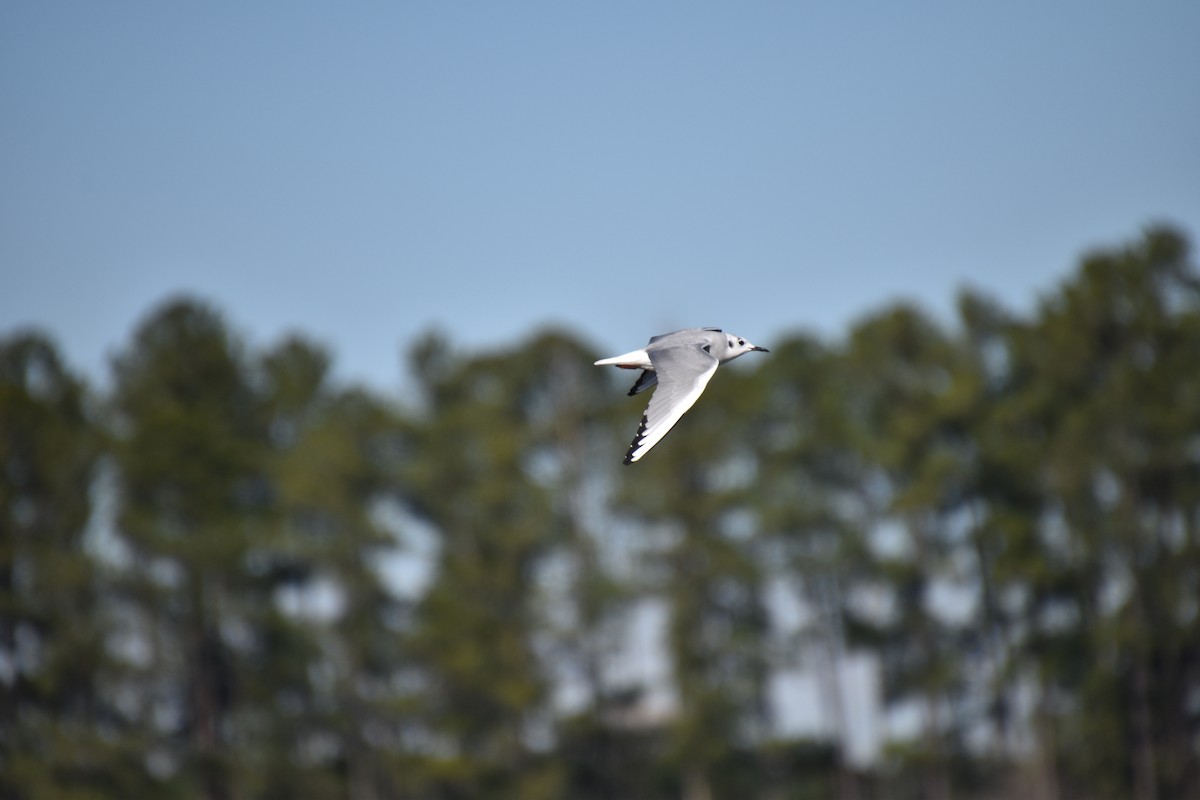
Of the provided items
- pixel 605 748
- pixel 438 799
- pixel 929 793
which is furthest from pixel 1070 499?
pixel 438 799

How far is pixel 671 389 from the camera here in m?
14.0

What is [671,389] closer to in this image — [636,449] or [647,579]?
[636,449]

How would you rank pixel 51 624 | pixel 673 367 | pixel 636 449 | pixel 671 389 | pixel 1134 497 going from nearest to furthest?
pixel 636 449 < pixel 671 389 < pixel 673 367 < pixel 1134 497 < pixel 51 624

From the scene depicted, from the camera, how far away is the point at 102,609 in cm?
3128

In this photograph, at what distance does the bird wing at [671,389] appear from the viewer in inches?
523

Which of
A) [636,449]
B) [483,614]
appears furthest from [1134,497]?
[636,449]

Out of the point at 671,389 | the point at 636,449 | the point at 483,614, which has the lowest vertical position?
the point at 636,449

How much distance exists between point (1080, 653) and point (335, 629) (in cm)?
1301

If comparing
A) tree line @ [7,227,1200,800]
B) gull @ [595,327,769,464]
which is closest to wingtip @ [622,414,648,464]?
gull @ [595,327,769,464]

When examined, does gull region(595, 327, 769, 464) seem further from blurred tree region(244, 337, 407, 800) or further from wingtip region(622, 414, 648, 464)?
blurred tree region(244, 337, 407, 800)

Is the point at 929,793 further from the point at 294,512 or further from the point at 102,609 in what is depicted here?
the point at 102,609

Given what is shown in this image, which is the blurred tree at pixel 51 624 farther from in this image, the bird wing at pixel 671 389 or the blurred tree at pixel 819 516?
the bird wing at pixel 671 389

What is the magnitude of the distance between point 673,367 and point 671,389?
1.55ft

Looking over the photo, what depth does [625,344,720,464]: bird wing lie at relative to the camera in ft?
43.5
